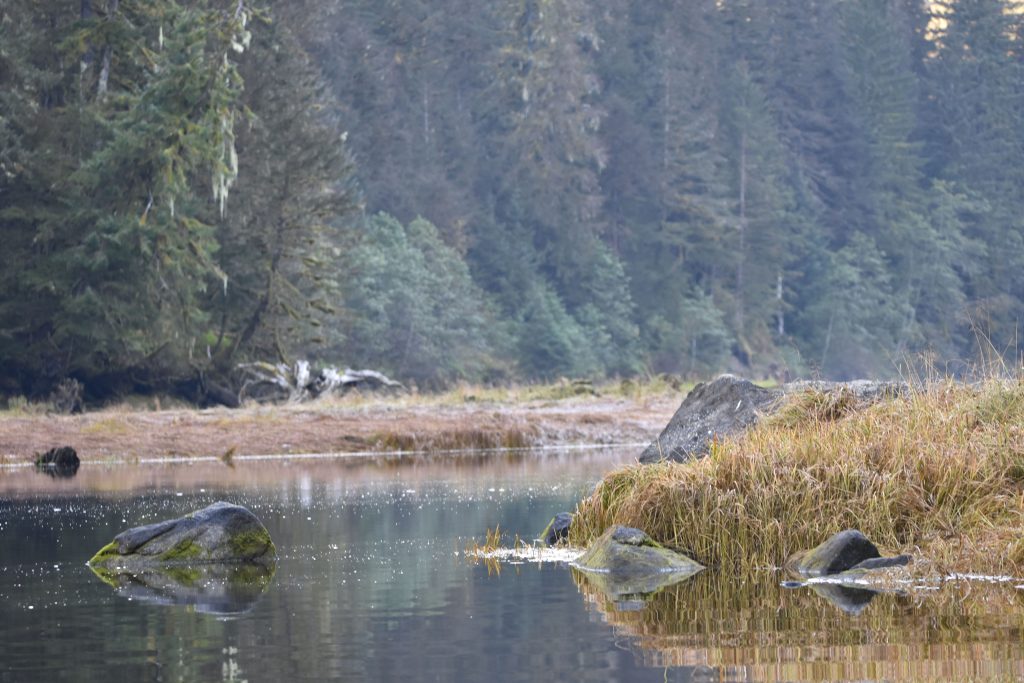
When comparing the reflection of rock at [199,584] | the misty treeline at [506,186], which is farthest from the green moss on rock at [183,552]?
the misty treeline at [506,186]

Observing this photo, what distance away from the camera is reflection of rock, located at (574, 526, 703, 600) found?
13.4 meters

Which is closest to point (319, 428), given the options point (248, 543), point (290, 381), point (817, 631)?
point (290, 381)

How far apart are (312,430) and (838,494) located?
1996cm

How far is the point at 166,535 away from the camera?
49.6 feet

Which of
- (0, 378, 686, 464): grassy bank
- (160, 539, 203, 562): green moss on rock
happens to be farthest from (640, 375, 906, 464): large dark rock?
(0, 378, 686, 464): grassy bank

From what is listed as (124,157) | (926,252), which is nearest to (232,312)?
(124,157)

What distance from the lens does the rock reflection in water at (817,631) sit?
8898 millimetres

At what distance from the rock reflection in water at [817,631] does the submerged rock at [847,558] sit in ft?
1.38

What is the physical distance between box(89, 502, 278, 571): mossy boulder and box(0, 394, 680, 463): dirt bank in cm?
1507

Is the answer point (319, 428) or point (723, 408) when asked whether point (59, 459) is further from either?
point (723, 408)

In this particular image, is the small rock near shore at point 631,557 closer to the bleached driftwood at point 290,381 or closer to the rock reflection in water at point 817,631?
the rock reflection in water at point 817,631

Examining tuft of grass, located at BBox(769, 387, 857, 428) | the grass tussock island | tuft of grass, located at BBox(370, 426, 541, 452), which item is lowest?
tuft of grass, located at BBox(370, 426, 541, 452)

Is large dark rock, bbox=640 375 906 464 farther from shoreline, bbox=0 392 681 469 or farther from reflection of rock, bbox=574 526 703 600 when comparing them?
shoreline, bbox=0 392 681 469

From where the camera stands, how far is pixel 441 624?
11109mm
